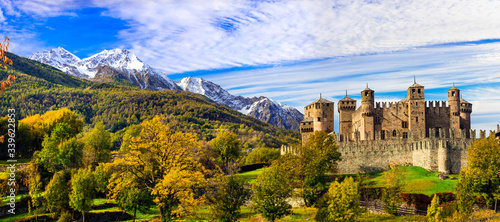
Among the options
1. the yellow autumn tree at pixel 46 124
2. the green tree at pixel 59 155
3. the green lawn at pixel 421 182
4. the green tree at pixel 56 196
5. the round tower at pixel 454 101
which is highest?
the round tower at pixel 454 101

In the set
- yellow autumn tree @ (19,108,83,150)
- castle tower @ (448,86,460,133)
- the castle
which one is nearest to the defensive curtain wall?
the castle

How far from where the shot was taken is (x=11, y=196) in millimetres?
49250

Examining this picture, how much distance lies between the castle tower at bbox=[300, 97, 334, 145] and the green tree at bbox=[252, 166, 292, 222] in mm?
33539

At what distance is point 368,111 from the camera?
71750mm

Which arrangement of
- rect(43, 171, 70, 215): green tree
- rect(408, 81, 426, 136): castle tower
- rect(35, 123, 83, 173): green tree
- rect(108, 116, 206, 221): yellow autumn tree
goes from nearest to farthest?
rect(108, 116, 206, 221): yellow autumn tree, rect(43, 171, 70, 215): green tree, rect(35, 123, 83, 173): green tree, rect(408, 81, 426, 136): castle tower

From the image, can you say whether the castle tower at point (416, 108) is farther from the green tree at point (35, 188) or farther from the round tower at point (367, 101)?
the green tree at point (35, 188)

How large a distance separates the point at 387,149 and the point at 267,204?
99.4ft

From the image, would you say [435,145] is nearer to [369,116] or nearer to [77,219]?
[369,116]

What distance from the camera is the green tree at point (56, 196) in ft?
166

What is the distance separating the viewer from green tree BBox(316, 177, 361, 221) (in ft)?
134

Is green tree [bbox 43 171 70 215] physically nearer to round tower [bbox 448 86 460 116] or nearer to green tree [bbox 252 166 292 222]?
green tree [bbox 252 166 292 222]

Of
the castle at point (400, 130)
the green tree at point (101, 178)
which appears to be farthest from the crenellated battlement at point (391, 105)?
the green tree at point (101, 178)

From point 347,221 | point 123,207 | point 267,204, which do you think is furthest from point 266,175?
point 123,207

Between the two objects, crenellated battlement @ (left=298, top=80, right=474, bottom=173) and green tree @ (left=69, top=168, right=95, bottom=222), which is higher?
crenellated battlement @ (left=298, top=80, right=474, bottom=173)
